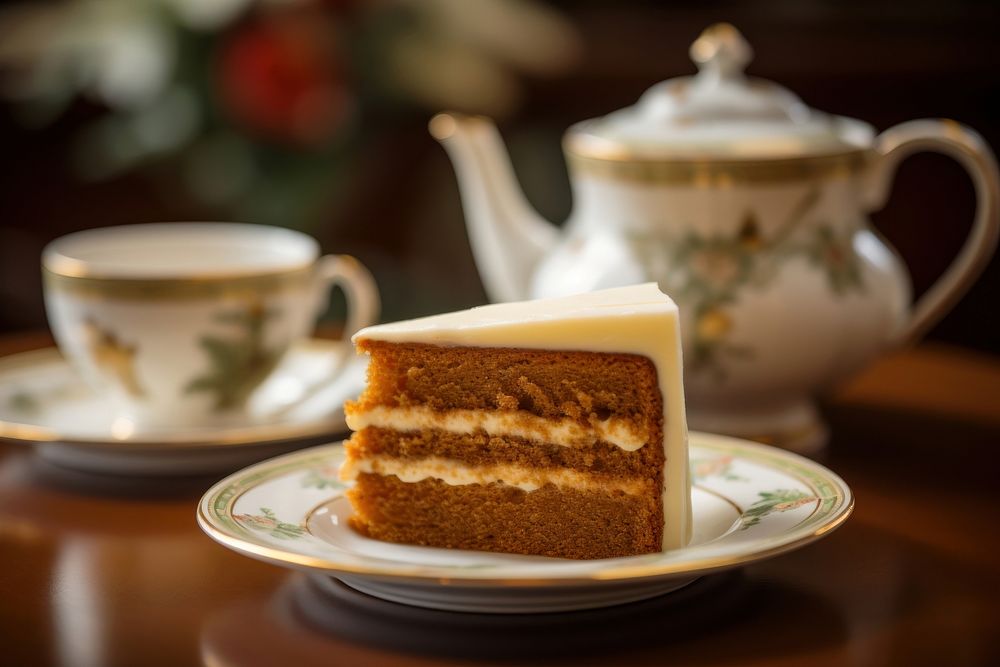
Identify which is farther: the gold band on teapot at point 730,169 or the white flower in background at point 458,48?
the white flower in background at point 458,48

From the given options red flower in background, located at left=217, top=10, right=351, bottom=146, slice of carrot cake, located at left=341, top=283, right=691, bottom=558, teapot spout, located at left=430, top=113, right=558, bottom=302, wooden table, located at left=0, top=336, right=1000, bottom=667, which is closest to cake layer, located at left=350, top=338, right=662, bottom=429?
slice of carrot cake, located at left=341, top=283, right=691, bottom=558

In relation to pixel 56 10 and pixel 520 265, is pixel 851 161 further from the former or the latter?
pixel 56 10

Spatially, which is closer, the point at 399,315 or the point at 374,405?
the point at 374,405

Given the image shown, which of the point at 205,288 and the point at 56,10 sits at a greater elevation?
the point at 56,10

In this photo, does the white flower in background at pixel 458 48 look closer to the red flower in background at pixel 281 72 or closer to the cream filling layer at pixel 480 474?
the red flower in background at pixel 281 72

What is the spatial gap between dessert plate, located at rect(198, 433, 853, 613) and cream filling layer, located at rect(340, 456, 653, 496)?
41 millimetres

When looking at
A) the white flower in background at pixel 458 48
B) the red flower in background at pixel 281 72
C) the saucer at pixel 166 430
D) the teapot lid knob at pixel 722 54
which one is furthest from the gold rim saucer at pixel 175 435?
the white flower in background at pixel 458 48

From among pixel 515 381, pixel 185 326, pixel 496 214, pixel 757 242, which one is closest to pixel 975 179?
pixel 757 242

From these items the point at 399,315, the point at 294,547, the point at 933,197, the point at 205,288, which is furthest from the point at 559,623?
the point at 933,197

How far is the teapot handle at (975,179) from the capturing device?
4.37 feet

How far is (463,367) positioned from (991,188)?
0.63m

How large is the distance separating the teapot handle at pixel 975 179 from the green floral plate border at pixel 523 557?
35cm

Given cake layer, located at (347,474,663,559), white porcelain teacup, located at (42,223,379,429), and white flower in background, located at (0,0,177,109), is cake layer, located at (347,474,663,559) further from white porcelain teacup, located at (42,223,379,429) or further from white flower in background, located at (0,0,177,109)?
white flower in background, located at (0,0,177,109)

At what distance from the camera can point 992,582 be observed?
95cm
